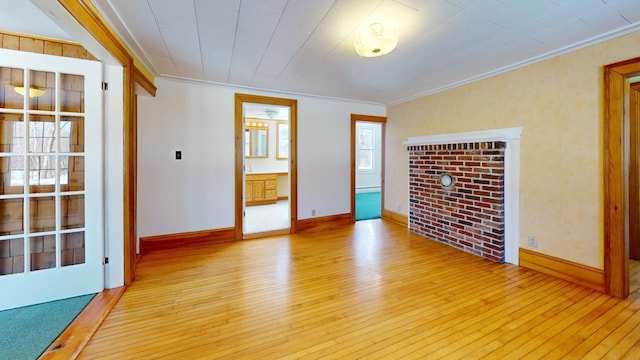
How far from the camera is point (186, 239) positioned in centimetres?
351

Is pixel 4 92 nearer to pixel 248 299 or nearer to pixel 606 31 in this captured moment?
pixel 248 299

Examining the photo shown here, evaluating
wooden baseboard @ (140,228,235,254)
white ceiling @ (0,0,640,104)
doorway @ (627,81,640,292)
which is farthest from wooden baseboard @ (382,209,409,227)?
wooden baseboard @ (140,228,235,254)

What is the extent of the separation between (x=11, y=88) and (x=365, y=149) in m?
8.04

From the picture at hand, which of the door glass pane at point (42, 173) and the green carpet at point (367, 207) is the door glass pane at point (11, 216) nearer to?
the door glass pane at point (42, 173)

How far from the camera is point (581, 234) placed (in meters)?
2.46

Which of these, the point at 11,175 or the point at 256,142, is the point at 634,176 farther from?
the point at 256,142

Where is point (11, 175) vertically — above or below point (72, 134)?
below

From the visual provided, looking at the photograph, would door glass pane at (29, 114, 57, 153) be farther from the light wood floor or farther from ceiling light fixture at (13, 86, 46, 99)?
the light wood floor

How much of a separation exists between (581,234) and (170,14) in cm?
417

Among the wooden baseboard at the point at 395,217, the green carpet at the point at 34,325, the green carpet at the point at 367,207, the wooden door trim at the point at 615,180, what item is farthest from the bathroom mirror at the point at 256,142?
the wooden door trim at the point at 615,180

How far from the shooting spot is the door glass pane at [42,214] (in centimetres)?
203

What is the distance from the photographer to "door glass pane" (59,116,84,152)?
2.13 metres

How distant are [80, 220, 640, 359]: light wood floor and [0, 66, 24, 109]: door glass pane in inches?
70.3

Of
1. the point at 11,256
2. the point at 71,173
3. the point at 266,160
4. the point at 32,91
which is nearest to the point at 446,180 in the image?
the point at 71,173
